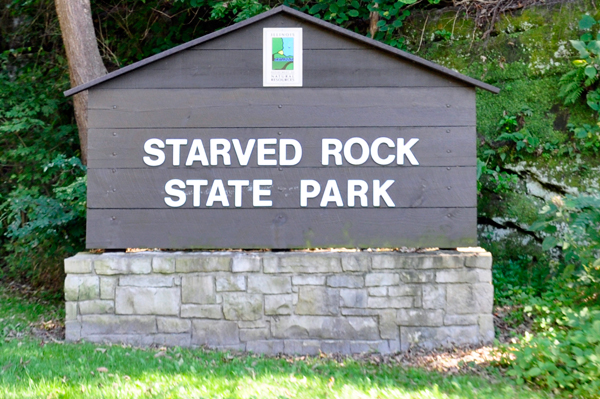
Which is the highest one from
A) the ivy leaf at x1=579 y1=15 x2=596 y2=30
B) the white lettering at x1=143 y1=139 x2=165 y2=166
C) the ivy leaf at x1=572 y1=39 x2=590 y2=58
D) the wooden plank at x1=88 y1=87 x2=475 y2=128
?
the ivy leaf at x1=579 y1=15 x2=596 y2=30

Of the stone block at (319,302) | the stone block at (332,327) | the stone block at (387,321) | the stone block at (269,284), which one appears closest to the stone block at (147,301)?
the stone block at (269,284)

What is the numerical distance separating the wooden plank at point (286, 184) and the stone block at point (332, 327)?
0.99 meters

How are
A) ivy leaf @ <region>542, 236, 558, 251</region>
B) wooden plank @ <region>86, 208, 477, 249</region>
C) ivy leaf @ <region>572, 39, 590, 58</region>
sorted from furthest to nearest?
ivy leaf @ <region>572, 39, 590, 58</region>
ivy leaf @ <region>542, 236, 558, 251</region>
wooden plank @ <region>86, 208, 477, 249</region>

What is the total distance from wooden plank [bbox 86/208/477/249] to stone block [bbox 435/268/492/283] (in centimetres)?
24

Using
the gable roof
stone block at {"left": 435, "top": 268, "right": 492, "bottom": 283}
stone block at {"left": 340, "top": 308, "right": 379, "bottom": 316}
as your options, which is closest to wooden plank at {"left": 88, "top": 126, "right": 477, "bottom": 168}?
the gable roof

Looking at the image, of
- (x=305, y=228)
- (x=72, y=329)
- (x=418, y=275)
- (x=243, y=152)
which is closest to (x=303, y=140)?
(x=243, y=152)

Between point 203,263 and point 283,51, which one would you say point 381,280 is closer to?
point 203,263

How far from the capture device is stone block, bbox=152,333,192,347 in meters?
5.02

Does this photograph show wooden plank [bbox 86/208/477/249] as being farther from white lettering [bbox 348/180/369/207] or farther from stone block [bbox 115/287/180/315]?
stone block [bbox 115/287/180/315]

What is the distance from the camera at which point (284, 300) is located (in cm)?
504

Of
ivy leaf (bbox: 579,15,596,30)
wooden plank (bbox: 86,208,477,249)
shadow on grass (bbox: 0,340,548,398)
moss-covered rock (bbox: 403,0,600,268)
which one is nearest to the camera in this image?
shadow on grass (bbox: 0,340,548,398)

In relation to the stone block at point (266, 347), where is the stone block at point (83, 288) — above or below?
above

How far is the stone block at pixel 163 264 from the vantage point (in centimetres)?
505

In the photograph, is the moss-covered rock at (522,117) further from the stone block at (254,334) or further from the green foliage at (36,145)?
the green foliage at (36,145)
